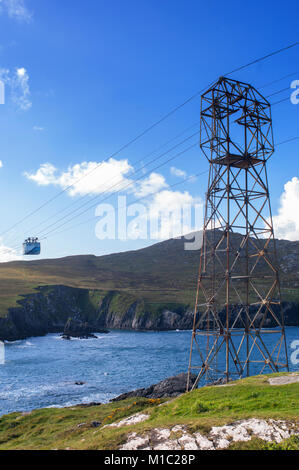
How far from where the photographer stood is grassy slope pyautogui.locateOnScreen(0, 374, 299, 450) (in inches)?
645

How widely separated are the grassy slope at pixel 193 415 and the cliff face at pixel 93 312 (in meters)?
104

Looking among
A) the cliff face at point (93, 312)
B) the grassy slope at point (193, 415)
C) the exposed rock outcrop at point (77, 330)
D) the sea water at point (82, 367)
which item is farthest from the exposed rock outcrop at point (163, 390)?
the cliff face at point (93, 312)

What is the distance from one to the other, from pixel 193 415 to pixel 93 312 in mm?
162669

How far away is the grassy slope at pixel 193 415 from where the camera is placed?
53.8ft

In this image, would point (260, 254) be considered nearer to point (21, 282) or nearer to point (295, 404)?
point (295, 404)

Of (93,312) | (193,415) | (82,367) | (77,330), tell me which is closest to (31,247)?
(82,367)

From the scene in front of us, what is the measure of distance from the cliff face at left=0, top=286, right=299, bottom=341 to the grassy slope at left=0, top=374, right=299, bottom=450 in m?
104

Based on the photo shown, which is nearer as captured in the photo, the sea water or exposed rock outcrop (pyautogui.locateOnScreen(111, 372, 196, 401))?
exposed rock outcrop (pyautogui.locateOnScreen(111, 372, 196, 401))

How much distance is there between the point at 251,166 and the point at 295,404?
27241 mm

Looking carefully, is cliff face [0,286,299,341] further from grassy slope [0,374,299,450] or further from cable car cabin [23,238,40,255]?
grassy slope [0,374,299,450]

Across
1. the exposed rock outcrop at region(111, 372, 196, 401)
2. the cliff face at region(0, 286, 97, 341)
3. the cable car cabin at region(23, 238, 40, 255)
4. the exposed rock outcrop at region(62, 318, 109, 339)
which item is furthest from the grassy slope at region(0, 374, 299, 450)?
the exposed rock outcrop at region(62, 318, 109, 339)

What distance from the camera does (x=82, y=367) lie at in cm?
8094

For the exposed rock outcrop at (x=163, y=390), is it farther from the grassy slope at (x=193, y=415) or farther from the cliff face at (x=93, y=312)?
the cliff face at (x=93, y=312)

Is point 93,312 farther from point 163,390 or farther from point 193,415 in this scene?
point 193,415
